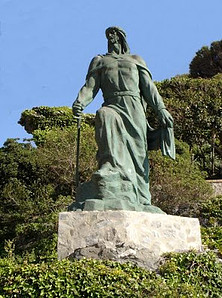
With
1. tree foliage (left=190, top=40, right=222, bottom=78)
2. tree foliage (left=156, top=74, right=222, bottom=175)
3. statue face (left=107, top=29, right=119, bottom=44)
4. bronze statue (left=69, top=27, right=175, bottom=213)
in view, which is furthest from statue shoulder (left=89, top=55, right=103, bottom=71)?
tree foliage (left=190, top=40, right=222, bottom=78)

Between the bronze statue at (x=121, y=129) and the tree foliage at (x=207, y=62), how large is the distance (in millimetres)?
33808

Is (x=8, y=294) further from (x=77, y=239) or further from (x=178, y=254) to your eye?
(x=178, y=254)

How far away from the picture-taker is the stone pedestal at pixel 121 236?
615cm

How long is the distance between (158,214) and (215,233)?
11.2 feet

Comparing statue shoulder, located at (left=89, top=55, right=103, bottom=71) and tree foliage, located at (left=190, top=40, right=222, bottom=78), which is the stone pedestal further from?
tree foliage, located at (left=190, top=40, right=222, bottom=78)

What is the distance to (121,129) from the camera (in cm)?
710

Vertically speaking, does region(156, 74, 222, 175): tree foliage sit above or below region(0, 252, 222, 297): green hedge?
above

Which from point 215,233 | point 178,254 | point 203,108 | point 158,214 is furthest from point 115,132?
point 203,108

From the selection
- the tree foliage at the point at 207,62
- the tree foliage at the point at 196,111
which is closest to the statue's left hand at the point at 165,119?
the tree foliage at the point at 196,111

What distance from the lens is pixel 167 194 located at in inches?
622

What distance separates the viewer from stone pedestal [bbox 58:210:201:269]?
6148mm

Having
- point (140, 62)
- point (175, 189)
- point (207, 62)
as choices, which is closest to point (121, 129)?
point (140, 62)

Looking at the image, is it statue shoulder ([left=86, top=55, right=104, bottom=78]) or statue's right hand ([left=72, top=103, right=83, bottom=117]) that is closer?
statue's right hand ([left=72, top=103, right=83, bottom=117])

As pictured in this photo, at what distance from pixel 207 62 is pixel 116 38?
34.6 metres
